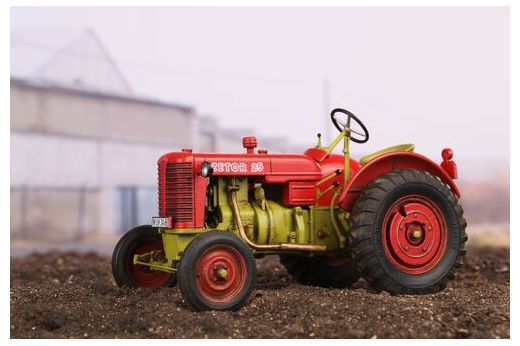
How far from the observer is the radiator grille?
23.7 feet

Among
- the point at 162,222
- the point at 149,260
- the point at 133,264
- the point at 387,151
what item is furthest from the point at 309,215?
the point at 133,264

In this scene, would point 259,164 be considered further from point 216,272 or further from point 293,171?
point 216,272

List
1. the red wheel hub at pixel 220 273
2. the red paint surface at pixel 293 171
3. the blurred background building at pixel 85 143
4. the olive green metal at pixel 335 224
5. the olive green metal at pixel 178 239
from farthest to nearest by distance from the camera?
the blurred background building at pixel 85 143 < the olive green metal at pixel 335 224 < the red paint surface at pixel 293 171 < the olive green metal at pixel 178 239 < the red wheel hub at pixel 220 273

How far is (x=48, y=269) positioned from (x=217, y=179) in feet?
17.3

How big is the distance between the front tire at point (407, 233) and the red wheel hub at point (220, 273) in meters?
1.25

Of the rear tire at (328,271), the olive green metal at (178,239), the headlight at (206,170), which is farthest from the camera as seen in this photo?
the rear tire at (328,271)

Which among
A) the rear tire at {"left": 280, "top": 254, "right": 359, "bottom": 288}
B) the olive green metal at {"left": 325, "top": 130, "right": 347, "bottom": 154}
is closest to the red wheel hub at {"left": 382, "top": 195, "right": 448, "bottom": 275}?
the olive green metal at {"left": 325, "top": 130, "right": 347, "bottom": 154}

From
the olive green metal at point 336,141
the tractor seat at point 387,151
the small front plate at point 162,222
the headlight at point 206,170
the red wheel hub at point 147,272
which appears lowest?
the red wheel hub at point 147,272

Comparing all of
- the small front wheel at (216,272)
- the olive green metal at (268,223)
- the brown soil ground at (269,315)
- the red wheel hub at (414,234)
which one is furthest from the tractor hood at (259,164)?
the brown soil ground at (269,315)

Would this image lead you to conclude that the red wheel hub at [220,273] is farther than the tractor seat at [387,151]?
No

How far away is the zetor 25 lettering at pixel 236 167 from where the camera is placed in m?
7.36

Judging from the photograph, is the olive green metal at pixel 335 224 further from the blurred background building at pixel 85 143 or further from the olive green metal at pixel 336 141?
the blurred background building at pixel 85 143

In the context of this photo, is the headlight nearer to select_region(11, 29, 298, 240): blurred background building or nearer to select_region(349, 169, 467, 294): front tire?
select_region(349, 169, 467, 294): front tire

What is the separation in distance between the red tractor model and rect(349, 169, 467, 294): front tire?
0.01 m
